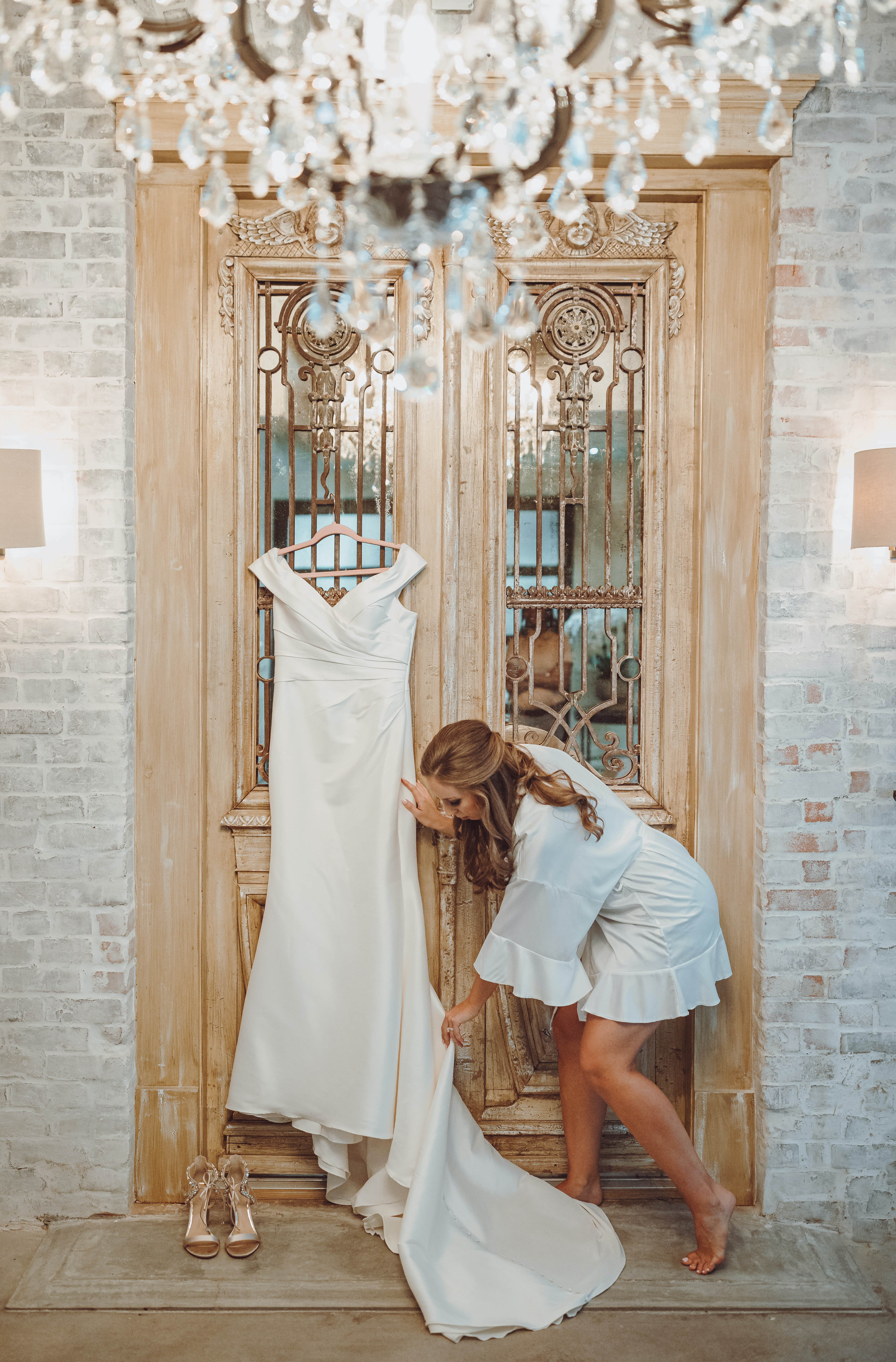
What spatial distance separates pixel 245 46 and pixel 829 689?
201cm

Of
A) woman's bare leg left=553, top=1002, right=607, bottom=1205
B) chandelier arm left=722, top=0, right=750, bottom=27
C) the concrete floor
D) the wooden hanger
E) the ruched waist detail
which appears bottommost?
the concrete floor

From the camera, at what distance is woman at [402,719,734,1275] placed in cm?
229

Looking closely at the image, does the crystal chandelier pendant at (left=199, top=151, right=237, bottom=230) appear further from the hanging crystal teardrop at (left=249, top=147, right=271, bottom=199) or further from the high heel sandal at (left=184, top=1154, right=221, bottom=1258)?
the high heel sandal at (left=184, top=1154, right=221, bottom=1258)

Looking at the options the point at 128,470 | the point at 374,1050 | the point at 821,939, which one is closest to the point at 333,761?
the point at 374,1050

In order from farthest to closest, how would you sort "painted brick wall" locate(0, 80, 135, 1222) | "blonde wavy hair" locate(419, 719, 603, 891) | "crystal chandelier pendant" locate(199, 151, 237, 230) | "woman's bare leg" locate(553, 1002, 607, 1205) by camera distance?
"woman's bare leg" locate(553, 1002, 607, 1205) < "painted brick wall" locate(0, 80, 135, 1222) < "blonde wavy hair" locate(419, 719, 603, 891) < "crystal chandelier pendant" locate(199, 151, 237, 230)

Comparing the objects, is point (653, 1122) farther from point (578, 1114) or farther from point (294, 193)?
point (294, 193)

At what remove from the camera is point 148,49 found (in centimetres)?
132

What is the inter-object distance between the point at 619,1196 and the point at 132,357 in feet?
8.65

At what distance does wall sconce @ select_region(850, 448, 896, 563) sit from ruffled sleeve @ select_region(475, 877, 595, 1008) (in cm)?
114

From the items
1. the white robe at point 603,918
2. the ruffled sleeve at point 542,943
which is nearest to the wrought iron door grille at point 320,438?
the white robe at point 603,918

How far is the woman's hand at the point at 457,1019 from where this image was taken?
2432 mm

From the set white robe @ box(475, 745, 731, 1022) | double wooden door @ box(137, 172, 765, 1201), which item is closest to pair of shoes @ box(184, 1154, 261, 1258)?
double wooden door @ box(137, 172, 765, 1201)

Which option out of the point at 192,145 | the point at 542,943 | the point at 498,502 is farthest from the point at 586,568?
the point at 192,145

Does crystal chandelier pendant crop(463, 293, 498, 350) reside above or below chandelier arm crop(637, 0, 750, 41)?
below
